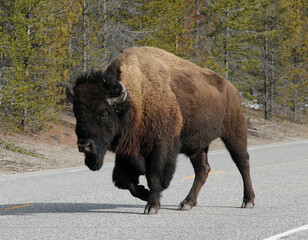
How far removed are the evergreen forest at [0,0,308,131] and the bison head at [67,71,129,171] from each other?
65 cm

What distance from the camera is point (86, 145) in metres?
6.78

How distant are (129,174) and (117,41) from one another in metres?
16.3

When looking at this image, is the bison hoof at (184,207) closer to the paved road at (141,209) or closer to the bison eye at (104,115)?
the paved road at (141,209)

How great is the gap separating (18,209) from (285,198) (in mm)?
3901

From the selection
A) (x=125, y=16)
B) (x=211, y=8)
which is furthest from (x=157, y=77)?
(x=211, y=8)

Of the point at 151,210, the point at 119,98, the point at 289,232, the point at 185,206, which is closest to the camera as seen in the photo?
the point at 289,232

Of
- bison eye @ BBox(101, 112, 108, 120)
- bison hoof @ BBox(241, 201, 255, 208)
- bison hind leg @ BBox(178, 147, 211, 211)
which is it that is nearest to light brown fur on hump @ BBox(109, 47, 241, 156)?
bison eye @ BBox(101, 112, 108, 120)

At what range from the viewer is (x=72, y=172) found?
1307 centimetres

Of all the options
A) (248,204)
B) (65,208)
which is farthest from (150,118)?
(248,204)

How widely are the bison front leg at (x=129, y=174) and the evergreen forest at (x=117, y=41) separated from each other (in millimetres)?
1298

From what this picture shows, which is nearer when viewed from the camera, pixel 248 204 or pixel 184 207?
pixel 184 207

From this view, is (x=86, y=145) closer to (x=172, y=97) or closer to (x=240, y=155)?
(x=172, y=97)

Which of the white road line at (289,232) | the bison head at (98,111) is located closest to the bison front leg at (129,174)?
the bison head at (98,111)

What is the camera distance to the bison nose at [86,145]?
6766 mm
